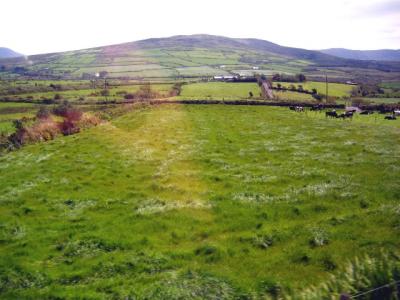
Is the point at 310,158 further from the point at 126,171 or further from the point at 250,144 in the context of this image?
the point at 126,171

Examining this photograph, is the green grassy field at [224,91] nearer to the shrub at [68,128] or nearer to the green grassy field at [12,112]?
the green grassy field at [12,112]

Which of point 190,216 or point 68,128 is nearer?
point 190,216

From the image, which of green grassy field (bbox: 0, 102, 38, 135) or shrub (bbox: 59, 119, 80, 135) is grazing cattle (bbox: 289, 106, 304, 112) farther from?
green grassy field (bbox: 0, 102, 38, 135)

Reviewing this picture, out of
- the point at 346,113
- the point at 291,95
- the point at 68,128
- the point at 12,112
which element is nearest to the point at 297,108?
the point at 346,113

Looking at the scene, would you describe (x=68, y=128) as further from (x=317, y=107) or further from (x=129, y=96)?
(x=317, y=107)

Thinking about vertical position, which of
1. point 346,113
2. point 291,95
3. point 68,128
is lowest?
point 68,128

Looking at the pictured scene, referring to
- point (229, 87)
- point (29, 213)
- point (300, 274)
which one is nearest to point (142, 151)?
point (29, 213)

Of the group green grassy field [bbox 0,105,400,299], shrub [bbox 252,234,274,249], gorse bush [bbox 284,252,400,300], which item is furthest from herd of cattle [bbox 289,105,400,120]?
gorse bush [bbox 284,252,400,300]

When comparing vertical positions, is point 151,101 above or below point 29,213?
above
